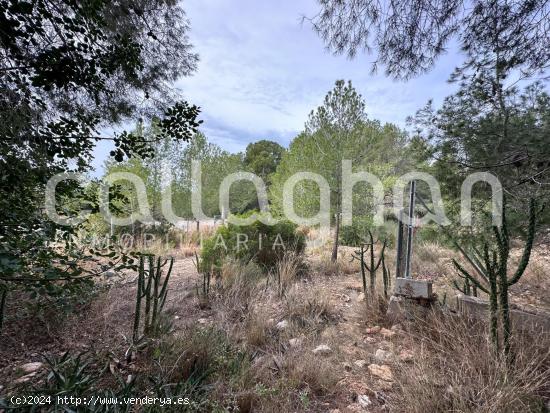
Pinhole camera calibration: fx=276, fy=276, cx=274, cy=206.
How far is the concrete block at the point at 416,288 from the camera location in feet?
8.83

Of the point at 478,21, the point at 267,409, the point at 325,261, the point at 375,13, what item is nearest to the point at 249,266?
the point at 325,261

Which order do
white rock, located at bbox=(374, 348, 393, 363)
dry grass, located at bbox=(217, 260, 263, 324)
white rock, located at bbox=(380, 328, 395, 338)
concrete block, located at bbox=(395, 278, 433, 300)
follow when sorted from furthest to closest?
dry grass, located at bbox=(217, 260, 263, 324)
concrete block, located at bbox=(395, 278, 433, 300)
white rock, located at bbox=(380, 328, 395, 338)
white rock, located at bbox=(374, 348, 393, 363)

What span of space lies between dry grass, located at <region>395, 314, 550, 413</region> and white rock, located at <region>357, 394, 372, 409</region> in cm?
17

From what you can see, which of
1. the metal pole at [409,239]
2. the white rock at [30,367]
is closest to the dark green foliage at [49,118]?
the white rock at [30,367]

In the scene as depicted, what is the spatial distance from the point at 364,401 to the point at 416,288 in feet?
4.49

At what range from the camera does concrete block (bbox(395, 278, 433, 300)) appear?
8.83 feet

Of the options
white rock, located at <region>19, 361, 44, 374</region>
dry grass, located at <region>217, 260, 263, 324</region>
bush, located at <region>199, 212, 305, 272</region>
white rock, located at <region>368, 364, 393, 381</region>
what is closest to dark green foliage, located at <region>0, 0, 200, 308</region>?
white rock, located at <region>19, 361, 44, 374</region>

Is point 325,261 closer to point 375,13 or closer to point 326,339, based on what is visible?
point 326,339

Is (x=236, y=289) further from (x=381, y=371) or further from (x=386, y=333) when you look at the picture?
(x=381, y=371)

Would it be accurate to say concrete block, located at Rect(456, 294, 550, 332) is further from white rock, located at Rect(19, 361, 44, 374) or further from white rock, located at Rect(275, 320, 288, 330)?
white rock, located at Rect(19, 361, 44, 374)

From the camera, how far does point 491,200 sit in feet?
10.4

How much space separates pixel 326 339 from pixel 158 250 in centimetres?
555

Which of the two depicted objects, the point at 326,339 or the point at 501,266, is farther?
the point at 326,339

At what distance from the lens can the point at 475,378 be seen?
1609mm
